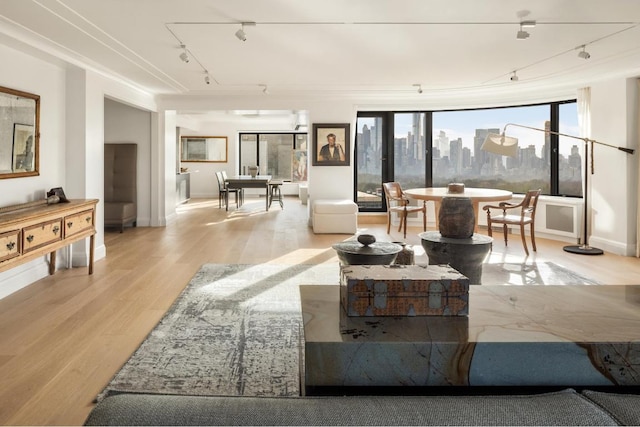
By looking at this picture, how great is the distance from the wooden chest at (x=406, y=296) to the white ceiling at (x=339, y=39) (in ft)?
9.81

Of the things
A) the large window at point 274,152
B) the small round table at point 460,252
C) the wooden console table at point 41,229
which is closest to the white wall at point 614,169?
the small round table at point 460,252

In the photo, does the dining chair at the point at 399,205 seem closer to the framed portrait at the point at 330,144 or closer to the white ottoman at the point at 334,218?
the white ottoman at the point at 334,218

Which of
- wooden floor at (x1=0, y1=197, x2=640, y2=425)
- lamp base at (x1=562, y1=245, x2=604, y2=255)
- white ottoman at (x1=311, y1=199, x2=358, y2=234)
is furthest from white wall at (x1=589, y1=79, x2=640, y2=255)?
white ottoman at (x1=311, y1=199, x2=358, y2=234)

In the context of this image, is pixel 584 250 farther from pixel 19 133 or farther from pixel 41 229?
pixel 19 133

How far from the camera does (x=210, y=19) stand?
Result: 4.21 m

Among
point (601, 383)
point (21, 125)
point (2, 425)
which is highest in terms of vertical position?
point (21, 125)

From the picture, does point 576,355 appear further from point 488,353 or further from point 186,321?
point 186,321

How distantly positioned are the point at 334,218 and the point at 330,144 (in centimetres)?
151

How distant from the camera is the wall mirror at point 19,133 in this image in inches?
174

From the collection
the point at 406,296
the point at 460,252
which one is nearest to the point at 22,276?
the point at 460,252

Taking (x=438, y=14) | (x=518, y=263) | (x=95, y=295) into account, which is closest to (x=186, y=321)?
(x=95, y=295)

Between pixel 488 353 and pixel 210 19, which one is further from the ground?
pixel 210 19

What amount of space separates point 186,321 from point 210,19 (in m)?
2.58

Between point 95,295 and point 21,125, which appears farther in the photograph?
point 21,125
